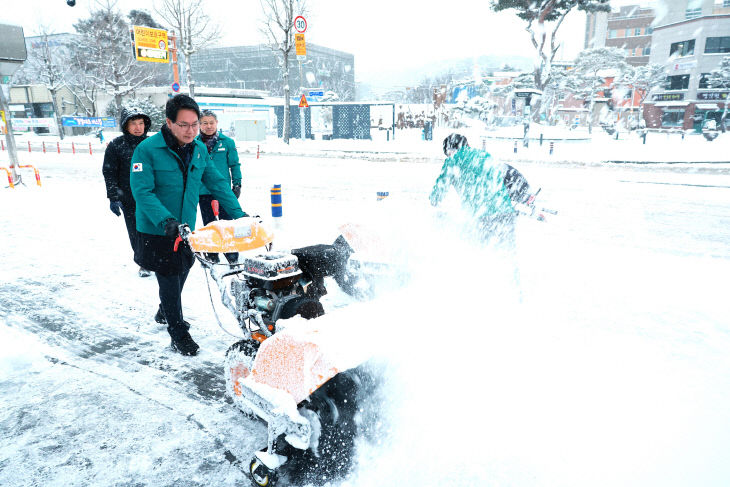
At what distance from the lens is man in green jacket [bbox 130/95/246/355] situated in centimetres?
316

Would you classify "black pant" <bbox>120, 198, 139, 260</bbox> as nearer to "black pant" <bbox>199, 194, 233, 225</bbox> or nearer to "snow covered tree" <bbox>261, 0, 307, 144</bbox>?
"black pant" <bbox>199, 194, 233, 225</bbox>

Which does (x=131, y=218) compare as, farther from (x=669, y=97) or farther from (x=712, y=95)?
(x=669, y=97)

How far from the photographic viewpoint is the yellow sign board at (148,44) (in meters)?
21.7

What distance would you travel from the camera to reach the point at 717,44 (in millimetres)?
43562

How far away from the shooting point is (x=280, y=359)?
6.86ft

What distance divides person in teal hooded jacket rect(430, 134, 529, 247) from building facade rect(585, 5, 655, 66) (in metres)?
79.8

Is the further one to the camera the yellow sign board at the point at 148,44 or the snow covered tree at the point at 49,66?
the snow covered tree at the point at 49,66

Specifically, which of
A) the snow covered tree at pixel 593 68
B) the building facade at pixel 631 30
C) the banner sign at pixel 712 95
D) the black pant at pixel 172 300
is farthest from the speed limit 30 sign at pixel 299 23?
the building facade at pixel 631 30

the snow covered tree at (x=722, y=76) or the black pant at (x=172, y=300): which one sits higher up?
the snow covered tree at (x=722, y=76)

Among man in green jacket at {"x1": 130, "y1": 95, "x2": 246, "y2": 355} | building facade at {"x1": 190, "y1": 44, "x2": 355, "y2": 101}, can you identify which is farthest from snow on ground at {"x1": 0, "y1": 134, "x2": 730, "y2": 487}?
building facade at {"x1": 190, "y1": 44, "x2": 355, "y2": 101}

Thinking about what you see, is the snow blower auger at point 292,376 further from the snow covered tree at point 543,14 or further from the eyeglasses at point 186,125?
the snow covered tree at point 543,14

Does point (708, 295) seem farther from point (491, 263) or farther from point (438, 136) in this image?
point (438, 136)

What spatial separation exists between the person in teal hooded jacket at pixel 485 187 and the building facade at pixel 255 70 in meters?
82.8

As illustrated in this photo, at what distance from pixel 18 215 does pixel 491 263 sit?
9.17 metres
